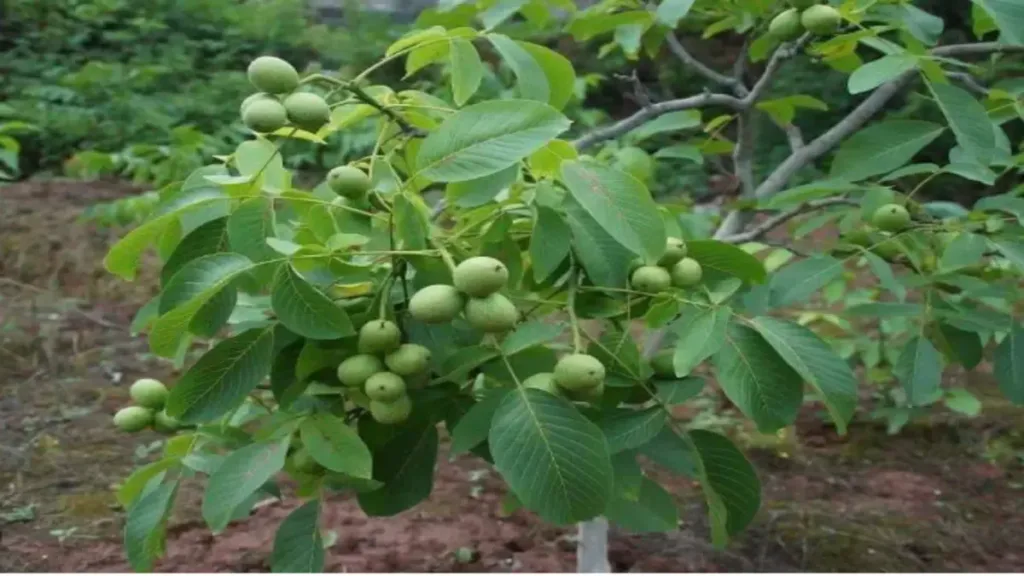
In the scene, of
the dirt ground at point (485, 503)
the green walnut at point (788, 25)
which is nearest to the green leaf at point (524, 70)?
the green walnut at point (788, 25)

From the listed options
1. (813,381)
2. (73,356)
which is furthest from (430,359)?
(73,356)

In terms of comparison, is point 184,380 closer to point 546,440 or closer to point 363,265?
point 363,265

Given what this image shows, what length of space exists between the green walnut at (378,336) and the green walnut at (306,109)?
0.50 ft

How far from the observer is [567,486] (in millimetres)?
702

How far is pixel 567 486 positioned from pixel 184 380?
0.30 m

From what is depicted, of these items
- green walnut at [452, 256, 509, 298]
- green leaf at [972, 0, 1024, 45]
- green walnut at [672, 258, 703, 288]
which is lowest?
green walnut at [672, 258, 703, 288]

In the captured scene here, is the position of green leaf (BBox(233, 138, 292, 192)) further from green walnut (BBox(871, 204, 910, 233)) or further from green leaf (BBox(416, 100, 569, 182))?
green walnut (BBox(871, 204, 910, 233))

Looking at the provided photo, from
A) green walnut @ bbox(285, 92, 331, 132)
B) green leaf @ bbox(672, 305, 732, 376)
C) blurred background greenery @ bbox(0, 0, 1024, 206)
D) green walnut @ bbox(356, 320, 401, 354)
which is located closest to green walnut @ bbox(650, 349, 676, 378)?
green leaf @ bbox(672, 305, 732, 376)

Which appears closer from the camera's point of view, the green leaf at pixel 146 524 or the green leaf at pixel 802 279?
the green leaf at pixel 146 524

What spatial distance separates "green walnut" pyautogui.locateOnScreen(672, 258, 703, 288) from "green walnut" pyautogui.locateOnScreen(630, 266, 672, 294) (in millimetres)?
24

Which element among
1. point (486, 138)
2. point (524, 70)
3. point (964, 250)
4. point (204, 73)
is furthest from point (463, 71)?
point (204, 73)

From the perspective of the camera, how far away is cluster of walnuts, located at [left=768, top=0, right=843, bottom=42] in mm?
1012

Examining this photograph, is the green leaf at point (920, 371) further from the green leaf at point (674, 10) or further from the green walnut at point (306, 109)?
the green walnut at point (306, 109)

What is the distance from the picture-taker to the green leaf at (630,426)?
78cm
